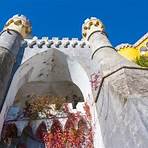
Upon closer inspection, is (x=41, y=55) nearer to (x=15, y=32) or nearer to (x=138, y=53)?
(x=15, y=32)

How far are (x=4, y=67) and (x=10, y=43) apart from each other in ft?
4.99

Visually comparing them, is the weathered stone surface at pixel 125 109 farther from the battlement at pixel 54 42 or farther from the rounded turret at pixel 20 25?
the rounded turret at pixel 20 25

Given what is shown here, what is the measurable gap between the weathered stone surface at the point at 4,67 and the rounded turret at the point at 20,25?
7.73ft

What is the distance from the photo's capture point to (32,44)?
42.3ft

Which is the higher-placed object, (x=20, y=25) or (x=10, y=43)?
→ (x=20, y=25)

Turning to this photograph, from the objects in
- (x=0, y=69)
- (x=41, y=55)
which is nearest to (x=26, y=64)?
(x=41, y=55)

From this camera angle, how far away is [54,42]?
519 inches

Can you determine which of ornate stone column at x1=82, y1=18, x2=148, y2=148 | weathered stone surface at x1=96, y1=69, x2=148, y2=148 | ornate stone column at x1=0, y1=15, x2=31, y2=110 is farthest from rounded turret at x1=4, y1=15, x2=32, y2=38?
weathered stone surface at x1=96, y1=69, x2=148, y2=148

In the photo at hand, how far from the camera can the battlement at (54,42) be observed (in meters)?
13.0

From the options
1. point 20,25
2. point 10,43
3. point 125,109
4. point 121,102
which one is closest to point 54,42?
point 20,25

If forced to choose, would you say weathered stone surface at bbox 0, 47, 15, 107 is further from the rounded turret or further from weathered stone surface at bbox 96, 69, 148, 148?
weathered stone surface at bbox 96, 69, 148, 148

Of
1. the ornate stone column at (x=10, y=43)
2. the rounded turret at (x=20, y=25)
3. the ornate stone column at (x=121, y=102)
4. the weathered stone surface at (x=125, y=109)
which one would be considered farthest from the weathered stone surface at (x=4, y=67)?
the weathered stone surface at (x=125, y=109)

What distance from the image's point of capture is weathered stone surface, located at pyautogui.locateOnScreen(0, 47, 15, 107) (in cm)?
993

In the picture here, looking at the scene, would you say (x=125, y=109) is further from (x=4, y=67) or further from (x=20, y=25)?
(x=20, y=25)
